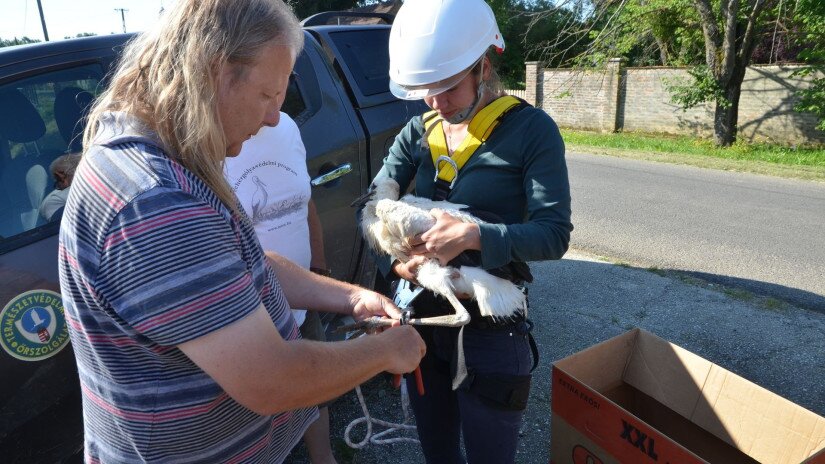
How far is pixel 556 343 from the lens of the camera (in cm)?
387

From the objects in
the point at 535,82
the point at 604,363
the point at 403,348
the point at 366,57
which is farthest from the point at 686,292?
the point at 535,82

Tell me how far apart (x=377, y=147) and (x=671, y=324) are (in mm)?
2552

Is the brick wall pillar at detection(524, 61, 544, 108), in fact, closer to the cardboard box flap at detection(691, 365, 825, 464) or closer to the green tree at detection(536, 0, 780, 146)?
the green tree at detection(536, 0, 780, 146)

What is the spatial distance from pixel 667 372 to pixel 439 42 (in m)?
1.81

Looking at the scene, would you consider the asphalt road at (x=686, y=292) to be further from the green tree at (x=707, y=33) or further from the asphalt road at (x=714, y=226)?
the green tree at (x=707, y=33)

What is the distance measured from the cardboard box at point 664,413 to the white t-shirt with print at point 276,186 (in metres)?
1.24

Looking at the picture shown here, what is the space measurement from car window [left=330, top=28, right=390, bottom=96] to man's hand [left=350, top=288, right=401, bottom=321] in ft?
5.97

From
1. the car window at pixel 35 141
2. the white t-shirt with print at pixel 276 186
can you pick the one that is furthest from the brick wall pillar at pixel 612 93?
the car window at pixel 35 141

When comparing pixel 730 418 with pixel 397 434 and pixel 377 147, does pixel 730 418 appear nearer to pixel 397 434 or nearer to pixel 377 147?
pixel 397 434

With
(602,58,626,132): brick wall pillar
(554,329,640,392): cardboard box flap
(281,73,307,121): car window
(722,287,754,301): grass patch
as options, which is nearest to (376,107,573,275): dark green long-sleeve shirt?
(554,329,640,392): cardboard box flap

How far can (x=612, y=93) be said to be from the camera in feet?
57.0

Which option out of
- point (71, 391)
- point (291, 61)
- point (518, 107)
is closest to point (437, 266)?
point (518, 107)

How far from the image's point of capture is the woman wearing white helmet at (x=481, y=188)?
1759 mm

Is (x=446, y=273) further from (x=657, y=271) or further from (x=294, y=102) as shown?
(x=657, y=271)
